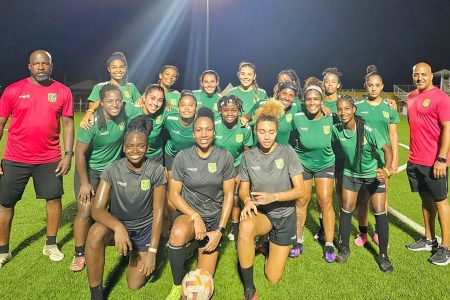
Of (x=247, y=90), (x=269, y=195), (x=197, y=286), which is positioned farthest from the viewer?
(x=247, y=90)

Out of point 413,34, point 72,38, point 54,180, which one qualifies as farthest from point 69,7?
point 54,180

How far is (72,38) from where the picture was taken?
57.3 meters

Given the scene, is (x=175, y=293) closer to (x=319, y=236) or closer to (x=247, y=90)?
Result: (x=319, y=236)

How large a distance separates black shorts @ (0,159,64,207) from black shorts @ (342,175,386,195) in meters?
4.12

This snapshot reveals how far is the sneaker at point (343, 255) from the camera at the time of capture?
15.5ft

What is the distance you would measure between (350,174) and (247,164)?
1.63m

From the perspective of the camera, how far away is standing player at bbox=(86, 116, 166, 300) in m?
3.81

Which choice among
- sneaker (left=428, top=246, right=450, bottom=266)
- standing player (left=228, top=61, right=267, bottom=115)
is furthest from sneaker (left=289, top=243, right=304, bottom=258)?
standing player (left=228, top=61, right=267, bottom=115)

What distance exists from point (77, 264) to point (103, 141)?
1662 millimetres

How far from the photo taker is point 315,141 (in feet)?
16.4

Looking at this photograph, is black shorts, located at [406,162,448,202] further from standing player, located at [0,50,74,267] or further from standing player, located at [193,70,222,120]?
standing player, located at [0,50,74,267]

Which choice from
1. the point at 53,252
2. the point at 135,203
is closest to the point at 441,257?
the point at 135,203

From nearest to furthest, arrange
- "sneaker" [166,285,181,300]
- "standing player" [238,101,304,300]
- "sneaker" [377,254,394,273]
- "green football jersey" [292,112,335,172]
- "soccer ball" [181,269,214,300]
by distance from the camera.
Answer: "soccer ball" [181,269,214,300] < "sneaker" [166,285,181,300] < "standing player" [238,101,304,300] < "sneaker" [377,254,394,273] < "green football jersey" [292,112,335,172]

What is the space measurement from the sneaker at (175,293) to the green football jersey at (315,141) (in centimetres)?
260
